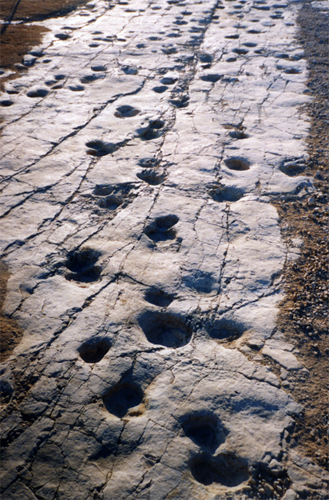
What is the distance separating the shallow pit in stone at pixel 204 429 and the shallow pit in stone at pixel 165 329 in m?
0.43

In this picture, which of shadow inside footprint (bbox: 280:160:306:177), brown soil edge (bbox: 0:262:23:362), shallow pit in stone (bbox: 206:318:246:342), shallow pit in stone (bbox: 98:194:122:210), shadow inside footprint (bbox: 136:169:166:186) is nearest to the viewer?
brown soil edge (bbox: 0:262:23:362)

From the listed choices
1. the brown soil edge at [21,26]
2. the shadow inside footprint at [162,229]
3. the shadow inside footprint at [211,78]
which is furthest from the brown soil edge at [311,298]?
the brown soil edge at [21,26]

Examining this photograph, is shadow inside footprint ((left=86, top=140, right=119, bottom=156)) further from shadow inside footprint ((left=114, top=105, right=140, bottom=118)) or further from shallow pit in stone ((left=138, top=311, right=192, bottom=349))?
shallow pit in stone ((left=138, top=311, right=192, bottom=349))

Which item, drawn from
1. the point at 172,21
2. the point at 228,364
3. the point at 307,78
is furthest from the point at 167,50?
the point at 228,364

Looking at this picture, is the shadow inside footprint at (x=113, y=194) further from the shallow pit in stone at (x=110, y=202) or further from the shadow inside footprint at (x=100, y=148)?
the shadow inside footprint at (x=100, y=148)

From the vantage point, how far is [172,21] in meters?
6.55

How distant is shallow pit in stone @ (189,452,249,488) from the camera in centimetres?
168

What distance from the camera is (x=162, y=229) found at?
2895 mm

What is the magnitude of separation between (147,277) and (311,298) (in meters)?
1.03

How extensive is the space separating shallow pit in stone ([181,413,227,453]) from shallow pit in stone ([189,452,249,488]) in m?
0.06

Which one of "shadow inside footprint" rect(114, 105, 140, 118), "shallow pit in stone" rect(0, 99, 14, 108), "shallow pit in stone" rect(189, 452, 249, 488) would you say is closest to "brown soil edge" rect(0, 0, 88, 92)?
"shallow pit in stone" rect(0, 99, 14, 108)

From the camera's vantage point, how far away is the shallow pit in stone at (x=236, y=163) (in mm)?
3509

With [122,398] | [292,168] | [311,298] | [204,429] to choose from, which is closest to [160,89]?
[292,168]

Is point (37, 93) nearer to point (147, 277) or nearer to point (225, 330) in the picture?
point (147, 277)
